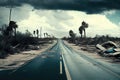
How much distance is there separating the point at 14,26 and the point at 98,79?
10922 centimetres

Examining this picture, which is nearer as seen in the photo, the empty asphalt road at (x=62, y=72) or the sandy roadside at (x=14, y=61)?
the empty asphalt road at (x=62, y=72)

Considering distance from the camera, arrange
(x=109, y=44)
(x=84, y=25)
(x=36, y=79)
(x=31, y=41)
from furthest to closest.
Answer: (x=84, y=25) → (x=31, y=41) → (x=109, y=44) → (x=36, y=79)

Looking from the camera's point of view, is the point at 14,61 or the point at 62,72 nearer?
Answer: the point at 62,72

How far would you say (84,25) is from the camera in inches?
6594

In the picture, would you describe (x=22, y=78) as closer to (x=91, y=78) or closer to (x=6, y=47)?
(x=91, y=78)

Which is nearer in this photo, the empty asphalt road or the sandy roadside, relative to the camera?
the empty asphalt road

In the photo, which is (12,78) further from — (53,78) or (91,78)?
(91,78)

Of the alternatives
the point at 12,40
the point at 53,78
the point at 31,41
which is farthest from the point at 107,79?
the point at 31,41

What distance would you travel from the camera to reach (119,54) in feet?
113

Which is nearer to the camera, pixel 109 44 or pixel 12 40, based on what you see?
pixel 109 44

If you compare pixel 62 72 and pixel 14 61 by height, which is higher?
pixel 62 72

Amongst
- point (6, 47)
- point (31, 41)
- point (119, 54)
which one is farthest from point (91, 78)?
point (31, 41)

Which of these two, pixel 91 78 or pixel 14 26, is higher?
pixel 14 26

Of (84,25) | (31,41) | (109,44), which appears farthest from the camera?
(84,25)
